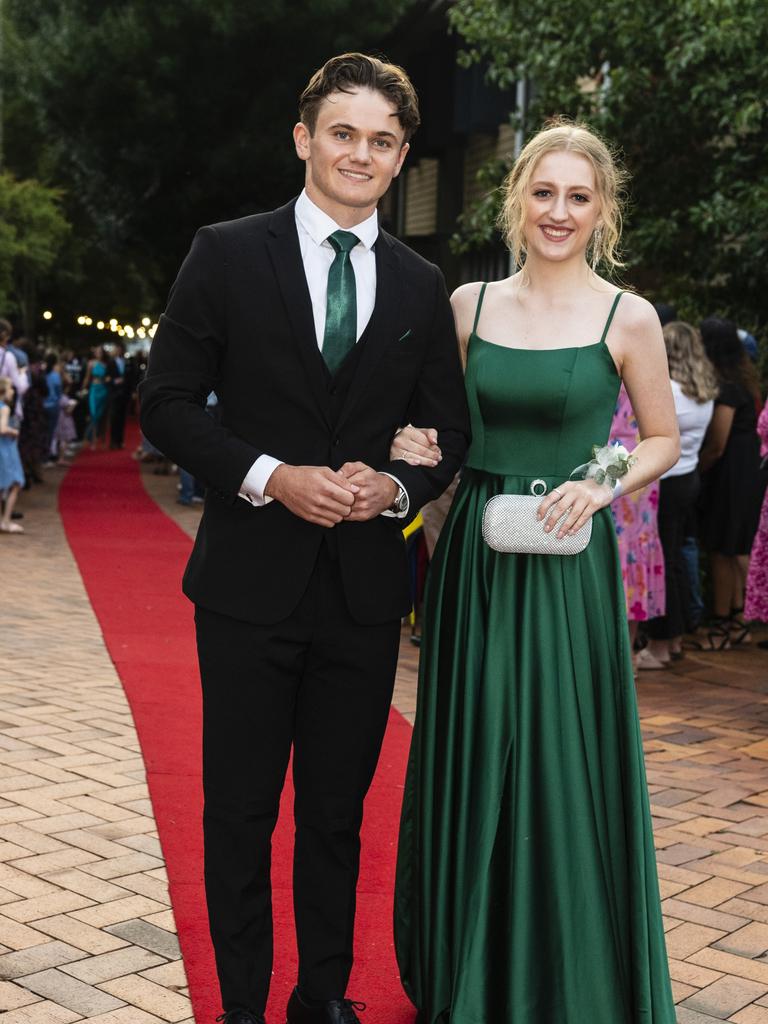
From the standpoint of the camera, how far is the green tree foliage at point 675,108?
8805mm

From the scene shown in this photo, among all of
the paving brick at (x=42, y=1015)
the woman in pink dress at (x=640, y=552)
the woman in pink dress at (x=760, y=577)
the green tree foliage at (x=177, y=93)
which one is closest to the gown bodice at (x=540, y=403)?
the paving brick at (x=42, y=1015)

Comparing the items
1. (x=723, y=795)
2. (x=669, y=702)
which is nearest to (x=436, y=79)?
(x=669, y=702)

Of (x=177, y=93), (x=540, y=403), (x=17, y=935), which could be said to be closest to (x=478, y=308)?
(x=540, y=403)

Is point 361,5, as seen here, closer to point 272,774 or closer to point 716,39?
point 716,39

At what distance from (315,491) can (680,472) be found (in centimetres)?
537

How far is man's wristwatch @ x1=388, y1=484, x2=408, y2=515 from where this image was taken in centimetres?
291

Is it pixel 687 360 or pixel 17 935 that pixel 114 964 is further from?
pixel 687 360

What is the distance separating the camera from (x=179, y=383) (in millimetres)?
2863

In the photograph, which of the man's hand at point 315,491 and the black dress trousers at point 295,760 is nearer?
the man's hand at point 315,491

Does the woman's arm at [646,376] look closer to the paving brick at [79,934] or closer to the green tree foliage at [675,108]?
the paving brick at [79,934]

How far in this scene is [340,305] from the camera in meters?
2.94

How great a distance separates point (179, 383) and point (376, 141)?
0.67 metres

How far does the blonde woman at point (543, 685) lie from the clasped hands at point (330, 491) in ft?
0.58

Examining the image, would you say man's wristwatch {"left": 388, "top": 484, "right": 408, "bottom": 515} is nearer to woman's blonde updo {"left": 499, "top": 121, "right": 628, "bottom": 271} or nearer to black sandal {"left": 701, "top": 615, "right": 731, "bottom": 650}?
woman's blonde updo {"left": 499, "top": 121, "right": 628, "bottom": 271}
